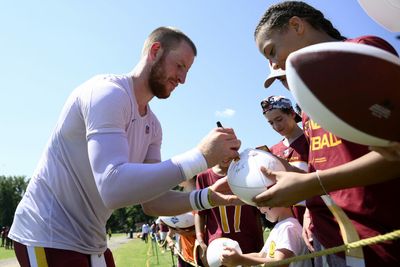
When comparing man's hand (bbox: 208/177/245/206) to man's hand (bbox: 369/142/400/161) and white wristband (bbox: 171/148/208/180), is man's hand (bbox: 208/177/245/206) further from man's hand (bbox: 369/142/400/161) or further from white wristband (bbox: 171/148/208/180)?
man's hand (bbox: 369/142/400/161)

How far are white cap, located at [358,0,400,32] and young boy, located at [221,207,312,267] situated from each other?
1.98 meters

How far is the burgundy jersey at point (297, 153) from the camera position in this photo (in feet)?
15.4

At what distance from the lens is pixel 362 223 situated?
7.50ft

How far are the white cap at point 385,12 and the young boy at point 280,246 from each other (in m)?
1.98

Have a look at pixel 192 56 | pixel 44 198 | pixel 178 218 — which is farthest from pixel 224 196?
pixel 178 218

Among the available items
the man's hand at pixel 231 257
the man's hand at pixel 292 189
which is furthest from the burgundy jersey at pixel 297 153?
the man's hand at pixel 292 189

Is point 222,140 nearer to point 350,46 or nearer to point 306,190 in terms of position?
point 306,190

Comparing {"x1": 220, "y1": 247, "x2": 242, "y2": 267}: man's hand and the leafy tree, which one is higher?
the leafy tree

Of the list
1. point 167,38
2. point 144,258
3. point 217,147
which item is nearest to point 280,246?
point 217,147

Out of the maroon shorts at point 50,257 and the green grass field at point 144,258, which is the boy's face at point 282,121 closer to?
the maroon shorts at point 50,257

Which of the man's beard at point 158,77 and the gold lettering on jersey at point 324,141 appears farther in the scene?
the man's beard at point 158,77

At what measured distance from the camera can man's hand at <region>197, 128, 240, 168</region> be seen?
2881 millimetres

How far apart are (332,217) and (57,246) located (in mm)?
1927

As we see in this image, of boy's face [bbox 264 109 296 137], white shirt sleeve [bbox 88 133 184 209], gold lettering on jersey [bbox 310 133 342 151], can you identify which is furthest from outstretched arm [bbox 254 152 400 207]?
boy's face [bbox 264 109 296 137]
